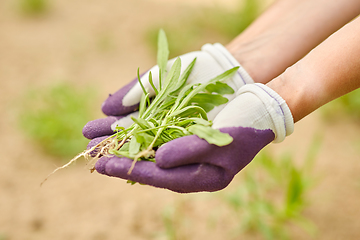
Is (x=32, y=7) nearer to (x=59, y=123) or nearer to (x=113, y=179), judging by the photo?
(x=59, y=123)

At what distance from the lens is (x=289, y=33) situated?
1.33 metres

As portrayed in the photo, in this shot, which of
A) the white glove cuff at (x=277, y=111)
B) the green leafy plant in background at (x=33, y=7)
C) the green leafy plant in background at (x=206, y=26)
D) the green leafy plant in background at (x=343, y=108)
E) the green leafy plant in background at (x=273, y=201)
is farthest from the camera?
the green leafy plant in background at (x=33, y=7)

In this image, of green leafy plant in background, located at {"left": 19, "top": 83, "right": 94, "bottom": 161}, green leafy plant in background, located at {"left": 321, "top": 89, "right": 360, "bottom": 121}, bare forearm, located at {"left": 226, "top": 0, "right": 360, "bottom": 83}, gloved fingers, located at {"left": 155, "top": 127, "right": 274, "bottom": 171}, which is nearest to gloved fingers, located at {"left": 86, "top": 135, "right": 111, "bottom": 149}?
gloved fingers, located at {"left": 155, "top": 127, "right": 274, "bottom": 171}

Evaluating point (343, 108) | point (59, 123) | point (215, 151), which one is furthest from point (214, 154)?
point (343, 108)

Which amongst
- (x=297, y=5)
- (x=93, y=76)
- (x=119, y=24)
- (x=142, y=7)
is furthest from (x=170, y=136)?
(x=142, y=7)

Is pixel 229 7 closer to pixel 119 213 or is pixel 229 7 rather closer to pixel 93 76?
pixel 93 76

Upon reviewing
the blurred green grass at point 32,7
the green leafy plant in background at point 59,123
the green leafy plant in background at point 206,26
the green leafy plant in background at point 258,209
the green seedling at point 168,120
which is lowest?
the green leafy plant in background at point 258,209

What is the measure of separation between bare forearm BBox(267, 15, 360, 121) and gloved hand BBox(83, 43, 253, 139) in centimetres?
27

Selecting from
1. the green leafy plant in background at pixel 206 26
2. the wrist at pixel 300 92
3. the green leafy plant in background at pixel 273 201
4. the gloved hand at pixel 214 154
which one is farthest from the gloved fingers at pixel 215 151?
the green leafy plant in background at pixel 206 26

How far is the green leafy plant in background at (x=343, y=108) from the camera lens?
2.30m

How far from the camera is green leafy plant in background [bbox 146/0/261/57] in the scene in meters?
2.98

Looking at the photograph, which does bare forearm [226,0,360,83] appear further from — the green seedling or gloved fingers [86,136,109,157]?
gloved fingers [86,136,109,157]

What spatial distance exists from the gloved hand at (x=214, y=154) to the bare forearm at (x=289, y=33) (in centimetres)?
40

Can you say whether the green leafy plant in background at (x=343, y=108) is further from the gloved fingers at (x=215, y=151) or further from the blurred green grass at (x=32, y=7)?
the blurred green grass at (x=32, y=7)
